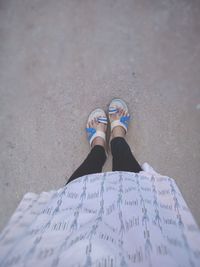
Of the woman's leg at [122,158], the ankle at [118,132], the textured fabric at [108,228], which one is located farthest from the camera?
the ankle at [118,132]

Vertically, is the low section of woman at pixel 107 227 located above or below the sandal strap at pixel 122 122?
below

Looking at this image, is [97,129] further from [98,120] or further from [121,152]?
[121,152]

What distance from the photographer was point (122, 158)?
91 centimetres

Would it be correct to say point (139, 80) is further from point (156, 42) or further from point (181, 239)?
point (181, 239)

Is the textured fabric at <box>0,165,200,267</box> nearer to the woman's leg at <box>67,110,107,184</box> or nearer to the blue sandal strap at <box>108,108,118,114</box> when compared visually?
the woman's leg at <box>67,110,107,184</box>

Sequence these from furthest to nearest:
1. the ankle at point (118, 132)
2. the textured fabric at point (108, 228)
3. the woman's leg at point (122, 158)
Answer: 1. the ankle at point (118, 132)
2. the woman's leg at point (122, 158)
3. the textured fabric at point (108, 228)

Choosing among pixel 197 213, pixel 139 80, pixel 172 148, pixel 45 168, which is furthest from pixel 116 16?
pixel 197 213

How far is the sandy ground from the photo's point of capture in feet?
3.60

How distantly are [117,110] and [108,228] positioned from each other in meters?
0.64

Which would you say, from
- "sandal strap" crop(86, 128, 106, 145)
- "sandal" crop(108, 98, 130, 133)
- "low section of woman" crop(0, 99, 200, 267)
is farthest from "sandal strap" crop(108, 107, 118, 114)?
"low section of woman" crop(0, 99, 200, 267)

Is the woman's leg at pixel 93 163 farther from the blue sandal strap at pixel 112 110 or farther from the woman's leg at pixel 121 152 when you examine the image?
the blue sandal strap at pixel 112 110

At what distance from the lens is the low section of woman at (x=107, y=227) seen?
475mm

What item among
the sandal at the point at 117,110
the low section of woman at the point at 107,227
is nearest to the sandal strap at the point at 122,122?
the sandal at the point at 117,110

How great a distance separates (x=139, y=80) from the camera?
44.5 inches
